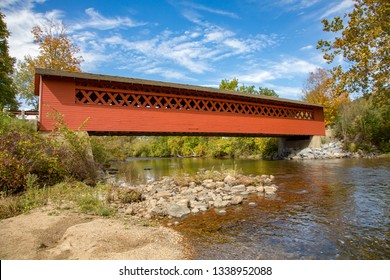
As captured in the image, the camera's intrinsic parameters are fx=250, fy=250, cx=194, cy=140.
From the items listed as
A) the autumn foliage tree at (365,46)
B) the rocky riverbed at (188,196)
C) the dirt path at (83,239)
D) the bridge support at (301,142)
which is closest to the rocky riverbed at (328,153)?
the bridge support at (301,142)

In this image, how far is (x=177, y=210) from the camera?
19.0ft

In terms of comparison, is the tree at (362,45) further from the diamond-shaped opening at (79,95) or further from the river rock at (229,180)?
the diamond-shaped opening at (79,95)

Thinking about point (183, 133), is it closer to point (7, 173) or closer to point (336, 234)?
point (7, 173)

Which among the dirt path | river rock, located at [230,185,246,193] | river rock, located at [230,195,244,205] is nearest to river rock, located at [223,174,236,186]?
river rock, located at [230,185,246,193]

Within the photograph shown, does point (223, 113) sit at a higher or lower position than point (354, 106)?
lower

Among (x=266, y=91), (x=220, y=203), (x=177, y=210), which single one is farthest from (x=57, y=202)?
(x=266, y=91)

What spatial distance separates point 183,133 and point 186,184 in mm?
7388

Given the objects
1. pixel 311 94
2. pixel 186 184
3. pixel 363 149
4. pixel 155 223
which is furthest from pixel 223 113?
pixel 311 94

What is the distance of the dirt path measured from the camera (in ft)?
11.4

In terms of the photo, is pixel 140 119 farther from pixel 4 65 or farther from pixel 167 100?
pixel 4 65

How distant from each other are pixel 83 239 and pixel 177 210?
2344mm

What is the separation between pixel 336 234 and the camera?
4258 mm

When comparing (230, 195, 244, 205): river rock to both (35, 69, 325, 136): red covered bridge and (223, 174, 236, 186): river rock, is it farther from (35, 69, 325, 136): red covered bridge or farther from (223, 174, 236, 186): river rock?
(35, 69, 325, 136): red covered bridge

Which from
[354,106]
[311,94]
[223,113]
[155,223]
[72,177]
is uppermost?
[311,94]
